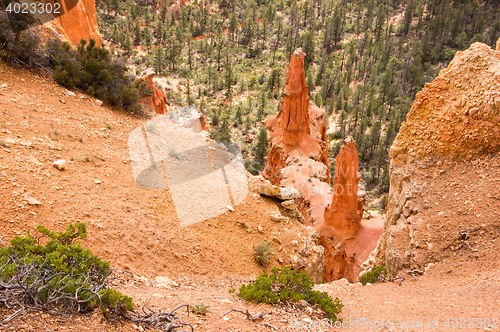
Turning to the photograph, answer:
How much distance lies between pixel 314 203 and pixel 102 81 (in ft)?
47.7

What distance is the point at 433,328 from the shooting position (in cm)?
496

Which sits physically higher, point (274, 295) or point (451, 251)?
point (274, 295)

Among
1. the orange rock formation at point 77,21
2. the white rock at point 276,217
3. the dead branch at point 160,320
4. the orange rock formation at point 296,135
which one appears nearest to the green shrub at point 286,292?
the dead branch at point 160,320

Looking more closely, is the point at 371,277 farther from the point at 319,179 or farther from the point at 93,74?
the point at 319,179

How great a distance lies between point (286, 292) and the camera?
528 centimetres

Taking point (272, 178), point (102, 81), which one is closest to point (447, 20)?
point (272, 178)

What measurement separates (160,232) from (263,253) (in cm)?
260

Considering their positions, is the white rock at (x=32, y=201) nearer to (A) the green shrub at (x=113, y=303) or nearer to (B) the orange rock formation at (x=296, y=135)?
(A) the green shrub at (x=113, y=303)

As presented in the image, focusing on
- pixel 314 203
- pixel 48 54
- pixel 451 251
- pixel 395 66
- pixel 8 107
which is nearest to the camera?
pixel 8 107

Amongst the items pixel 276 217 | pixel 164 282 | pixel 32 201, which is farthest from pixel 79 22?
pixel 164 282

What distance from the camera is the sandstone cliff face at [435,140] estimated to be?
9164mm

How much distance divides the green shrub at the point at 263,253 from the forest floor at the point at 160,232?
0.56ft

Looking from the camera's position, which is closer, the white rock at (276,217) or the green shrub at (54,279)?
the green shrub at (54,279)

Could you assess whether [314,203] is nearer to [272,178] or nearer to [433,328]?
[272,178]
